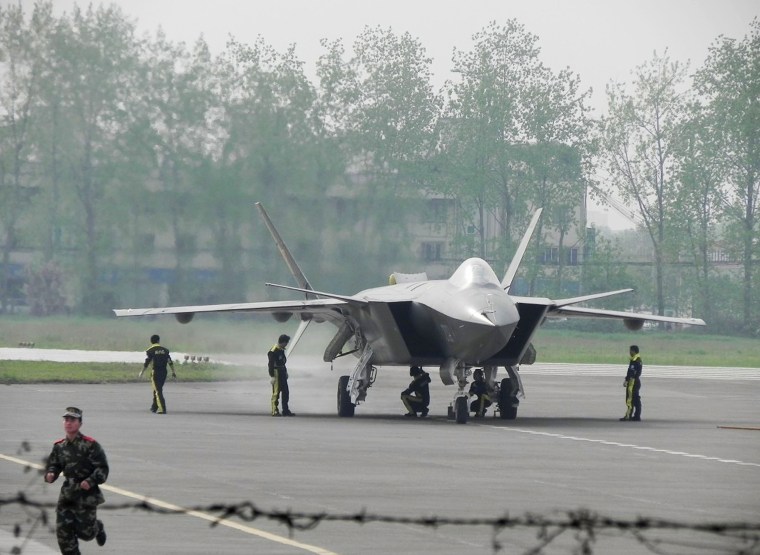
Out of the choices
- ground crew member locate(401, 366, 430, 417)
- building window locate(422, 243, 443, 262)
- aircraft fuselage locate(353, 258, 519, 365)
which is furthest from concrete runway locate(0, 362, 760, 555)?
building window locate(422, 243, 443, 262)

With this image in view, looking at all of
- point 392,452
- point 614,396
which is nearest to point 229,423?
point 392,452

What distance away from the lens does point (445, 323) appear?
27484 millimetres

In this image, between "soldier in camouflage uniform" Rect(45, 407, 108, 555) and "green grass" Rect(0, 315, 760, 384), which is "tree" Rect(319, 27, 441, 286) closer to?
"green grass" Rect(0, 315, 760, 384)

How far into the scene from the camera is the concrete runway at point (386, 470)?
13258 mm

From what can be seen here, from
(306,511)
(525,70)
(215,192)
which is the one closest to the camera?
(306,511)

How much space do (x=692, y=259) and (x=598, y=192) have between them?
6.21 meters

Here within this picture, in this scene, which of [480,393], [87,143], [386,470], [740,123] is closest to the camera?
[386,470]

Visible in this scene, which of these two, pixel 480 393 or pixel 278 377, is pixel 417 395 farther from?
pixel 278 377

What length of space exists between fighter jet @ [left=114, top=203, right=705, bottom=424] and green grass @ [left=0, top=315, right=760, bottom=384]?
33.5 feet

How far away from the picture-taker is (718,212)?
272ft

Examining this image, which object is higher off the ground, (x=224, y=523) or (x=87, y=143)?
(x=87, y=143)

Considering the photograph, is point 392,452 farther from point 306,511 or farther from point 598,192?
point 598,192

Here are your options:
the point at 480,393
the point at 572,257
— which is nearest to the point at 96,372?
the point at 480,393

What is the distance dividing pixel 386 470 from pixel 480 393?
470 inches
